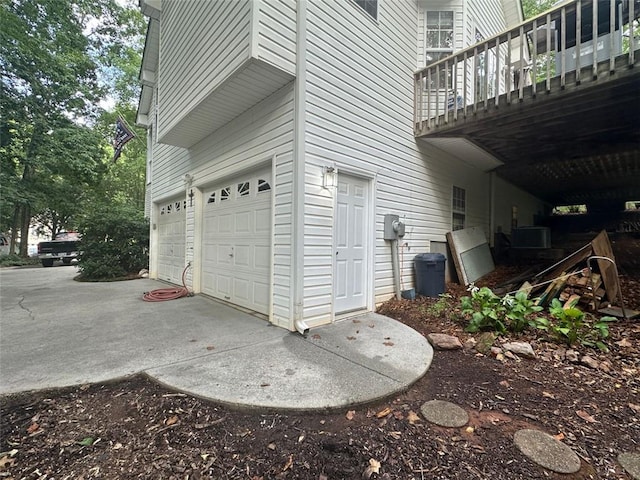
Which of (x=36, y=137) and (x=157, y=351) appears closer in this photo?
(x=157, y=351)

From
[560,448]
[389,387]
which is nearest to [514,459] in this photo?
A: [560,448]

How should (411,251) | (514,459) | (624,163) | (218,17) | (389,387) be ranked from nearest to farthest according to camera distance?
(514,459) → (389,387) → (218,17) → (411,251) → (624,163)

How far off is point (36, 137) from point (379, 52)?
47.7 ft

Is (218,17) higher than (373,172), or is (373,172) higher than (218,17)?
(218,17)

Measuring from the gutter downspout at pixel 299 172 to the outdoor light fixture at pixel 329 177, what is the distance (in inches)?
15.5

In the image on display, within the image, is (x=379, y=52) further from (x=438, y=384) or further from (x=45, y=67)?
(x=45, y=67)

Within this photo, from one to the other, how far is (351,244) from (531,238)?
6.54m

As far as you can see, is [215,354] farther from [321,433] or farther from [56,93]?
[56,93]

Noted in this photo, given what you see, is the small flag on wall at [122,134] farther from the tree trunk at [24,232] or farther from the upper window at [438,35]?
the tree trunk at [24,232]

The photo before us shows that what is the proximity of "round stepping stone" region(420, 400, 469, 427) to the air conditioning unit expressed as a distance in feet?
25.2

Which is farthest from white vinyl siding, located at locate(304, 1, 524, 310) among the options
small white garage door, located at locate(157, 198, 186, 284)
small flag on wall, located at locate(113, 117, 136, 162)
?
small flag on wall, located at locate(113, 117, 136, 162)

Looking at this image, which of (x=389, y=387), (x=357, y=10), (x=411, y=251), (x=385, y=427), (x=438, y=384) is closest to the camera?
(x=385, y=427)

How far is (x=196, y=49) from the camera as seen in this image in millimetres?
4840

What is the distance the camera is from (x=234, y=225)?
17.4 feet
